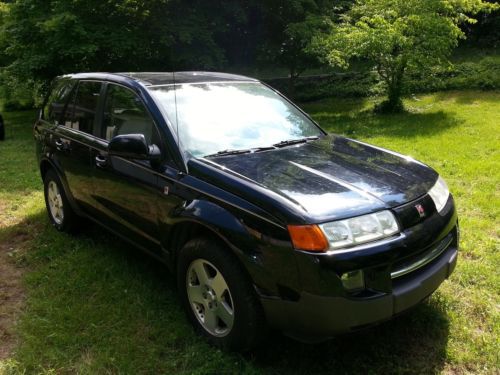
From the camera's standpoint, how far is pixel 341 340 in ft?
10.4

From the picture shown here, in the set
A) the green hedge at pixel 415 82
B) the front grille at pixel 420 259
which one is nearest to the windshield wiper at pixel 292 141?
the front grille at pixel 420 259

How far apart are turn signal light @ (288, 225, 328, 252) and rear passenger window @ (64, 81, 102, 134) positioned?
2572mm

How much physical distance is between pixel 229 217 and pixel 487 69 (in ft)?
53.5

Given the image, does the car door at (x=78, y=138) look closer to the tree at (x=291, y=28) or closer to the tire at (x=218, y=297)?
the tire at (x=218, y=297)

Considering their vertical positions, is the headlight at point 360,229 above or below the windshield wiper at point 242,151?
below

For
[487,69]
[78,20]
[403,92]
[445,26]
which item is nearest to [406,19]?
[445,26]

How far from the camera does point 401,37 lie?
12180mm

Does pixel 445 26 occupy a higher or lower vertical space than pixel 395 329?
higher

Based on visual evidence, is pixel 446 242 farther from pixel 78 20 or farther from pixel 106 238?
pixel 78 20

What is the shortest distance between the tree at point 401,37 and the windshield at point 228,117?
9201 mm

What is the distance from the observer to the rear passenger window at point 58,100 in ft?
16.4

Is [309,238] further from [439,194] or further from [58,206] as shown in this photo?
[58,206]

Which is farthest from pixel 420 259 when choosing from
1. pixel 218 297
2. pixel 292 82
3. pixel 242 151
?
pixel 292 82

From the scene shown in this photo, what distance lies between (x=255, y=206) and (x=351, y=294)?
0.70 metres
